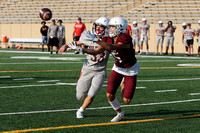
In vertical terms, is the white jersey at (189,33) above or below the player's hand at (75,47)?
below

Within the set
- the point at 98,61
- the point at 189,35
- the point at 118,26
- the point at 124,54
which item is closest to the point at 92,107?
the point at 98,61

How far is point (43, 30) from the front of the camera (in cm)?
2464

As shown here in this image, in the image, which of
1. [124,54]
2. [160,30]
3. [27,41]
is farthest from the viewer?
[27,41]

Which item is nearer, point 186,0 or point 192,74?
point 192,74

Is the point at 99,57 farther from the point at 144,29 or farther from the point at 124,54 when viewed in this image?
the point at 144,29

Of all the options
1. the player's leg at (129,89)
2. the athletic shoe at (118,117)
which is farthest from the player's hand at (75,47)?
the athletic shoe at (118,117)

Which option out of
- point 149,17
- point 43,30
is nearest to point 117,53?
point 43,30

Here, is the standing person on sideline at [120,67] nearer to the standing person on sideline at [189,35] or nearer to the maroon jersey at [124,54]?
the maroon jersey at [124,54]

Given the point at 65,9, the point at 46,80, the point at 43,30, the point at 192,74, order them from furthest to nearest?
the point at 65,9 < the point at 43,30 < the point at 192,74 < the point at 46,80

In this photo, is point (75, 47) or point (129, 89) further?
point (129, 89)

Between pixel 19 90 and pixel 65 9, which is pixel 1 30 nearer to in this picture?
pixel 65 9

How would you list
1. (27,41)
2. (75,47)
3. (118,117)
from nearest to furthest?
1. (75,47)
2. (118,117)
3. (27,41)

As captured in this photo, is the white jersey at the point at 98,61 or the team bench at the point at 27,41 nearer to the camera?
the white jersey at the point at 98,61

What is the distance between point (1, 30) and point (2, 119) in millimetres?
29624
